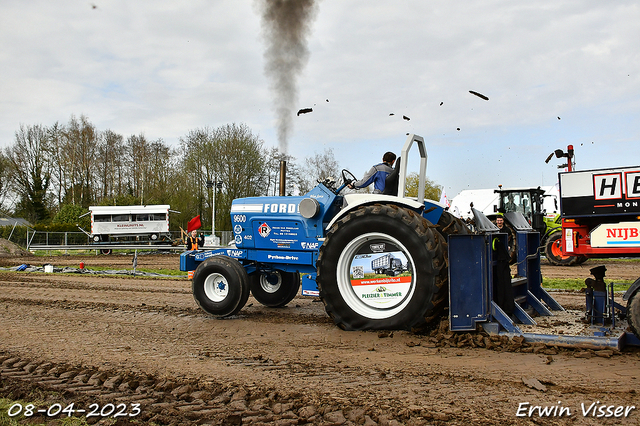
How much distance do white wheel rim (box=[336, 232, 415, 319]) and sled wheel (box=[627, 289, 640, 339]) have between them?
189 centimetres

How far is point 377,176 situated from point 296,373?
9.18 ft

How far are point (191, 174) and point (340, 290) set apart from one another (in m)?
32.5

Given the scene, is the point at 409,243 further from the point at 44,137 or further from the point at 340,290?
the point at 44,137

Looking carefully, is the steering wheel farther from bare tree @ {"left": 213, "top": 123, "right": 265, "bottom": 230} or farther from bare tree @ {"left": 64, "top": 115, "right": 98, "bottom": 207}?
bare tree @ {"left": 64, "top": 115, "right": 98, "bottom": 207}

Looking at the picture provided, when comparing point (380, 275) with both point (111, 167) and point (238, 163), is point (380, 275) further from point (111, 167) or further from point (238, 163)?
point (111, 167)

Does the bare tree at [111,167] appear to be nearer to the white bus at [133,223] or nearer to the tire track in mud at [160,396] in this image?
the white bus at [133,223]

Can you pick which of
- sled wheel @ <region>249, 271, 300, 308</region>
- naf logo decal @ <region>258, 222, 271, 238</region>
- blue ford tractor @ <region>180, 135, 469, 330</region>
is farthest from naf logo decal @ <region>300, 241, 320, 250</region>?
sled wheel @ <region>249, 271, 300, 308</region>

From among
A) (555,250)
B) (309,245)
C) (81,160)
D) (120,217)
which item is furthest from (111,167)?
(309,245)

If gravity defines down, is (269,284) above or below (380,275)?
below

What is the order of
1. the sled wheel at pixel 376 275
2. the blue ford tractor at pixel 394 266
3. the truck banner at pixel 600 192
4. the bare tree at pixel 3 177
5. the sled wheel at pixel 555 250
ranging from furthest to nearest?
the bare tree at pixel 3 177
the sled wheel at pixel 555 250
the sled wheel at pixel 376 275
the blue ford tractor at pixel 394 266
the truck banner at pixel 600 192

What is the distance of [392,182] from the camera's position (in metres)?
6.02

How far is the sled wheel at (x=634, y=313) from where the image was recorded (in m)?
4.29

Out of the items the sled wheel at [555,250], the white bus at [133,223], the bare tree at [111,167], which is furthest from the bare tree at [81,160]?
the sled wheel at [555,250]

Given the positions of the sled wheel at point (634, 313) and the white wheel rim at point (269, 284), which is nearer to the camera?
the sled wheel at point (634, 313)
